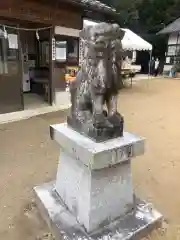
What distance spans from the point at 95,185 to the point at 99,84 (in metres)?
0.86

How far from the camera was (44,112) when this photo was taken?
667 cm

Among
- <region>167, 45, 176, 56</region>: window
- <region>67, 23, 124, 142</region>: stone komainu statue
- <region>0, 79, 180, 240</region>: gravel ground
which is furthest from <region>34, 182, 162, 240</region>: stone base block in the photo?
<region>167, 45, 176, 56</region>: window

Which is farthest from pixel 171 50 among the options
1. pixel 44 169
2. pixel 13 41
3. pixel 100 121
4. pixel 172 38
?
pixel 100 121

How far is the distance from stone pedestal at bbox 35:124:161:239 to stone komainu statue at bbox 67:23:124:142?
0.12m

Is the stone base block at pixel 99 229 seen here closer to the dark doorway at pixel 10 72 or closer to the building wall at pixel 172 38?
the dark doorway at pixel 10 72

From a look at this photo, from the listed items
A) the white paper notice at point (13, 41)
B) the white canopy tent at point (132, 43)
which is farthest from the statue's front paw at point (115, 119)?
the white canopy tent at point (132, 43)

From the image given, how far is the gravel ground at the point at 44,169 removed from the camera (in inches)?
100

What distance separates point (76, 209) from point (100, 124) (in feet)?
2.88

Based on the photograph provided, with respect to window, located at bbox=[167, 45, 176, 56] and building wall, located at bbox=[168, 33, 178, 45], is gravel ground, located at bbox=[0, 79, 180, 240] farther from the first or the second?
building wall, located at bbox=[168, 33, 178, 45]

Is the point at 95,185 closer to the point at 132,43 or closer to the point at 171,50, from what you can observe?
the point at 132,43

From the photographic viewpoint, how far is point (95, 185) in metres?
2.09

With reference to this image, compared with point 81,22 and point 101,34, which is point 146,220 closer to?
point 101,34

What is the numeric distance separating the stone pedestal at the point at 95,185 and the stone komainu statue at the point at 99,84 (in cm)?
12

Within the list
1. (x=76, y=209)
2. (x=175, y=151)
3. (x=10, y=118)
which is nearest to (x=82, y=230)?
(x=76, y=209)
